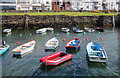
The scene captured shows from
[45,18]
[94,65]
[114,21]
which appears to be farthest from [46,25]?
[94,65]

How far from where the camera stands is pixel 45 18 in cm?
7462

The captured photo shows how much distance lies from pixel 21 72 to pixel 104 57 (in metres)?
15.0

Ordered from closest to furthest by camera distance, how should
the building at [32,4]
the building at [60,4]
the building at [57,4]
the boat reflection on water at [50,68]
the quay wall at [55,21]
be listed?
1. the boat reflection on water at [50,68]
2. the quay wall at [55,21]
3. the building at [32,4]
4. the building at [57,4]
5. the building at [60,4]

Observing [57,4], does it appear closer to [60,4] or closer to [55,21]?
[60,4]

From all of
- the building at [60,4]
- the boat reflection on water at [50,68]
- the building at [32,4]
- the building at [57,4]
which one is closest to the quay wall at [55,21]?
the building at [32,4]

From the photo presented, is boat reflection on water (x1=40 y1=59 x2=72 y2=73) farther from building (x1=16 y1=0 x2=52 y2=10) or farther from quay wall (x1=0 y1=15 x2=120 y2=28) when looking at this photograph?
building (x1=16 y1=0 x2=52 y2=10)

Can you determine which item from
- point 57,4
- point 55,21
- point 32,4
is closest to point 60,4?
point 57,4

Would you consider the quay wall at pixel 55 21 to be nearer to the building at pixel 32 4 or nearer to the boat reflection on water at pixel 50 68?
the building at pixel 32 4

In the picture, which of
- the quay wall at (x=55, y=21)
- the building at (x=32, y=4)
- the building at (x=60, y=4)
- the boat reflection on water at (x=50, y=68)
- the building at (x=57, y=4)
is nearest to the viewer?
the boat reflection on water at (x=50, y=68)

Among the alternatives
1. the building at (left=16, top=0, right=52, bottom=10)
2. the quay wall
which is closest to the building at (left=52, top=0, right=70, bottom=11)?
the building at (left=16, top=0, right=52, bottom=10)

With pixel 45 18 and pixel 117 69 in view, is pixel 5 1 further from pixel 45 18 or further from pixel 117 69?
pixel 117 69

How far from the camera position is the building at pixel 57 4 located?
9969cm

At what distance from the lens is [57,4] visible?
108m

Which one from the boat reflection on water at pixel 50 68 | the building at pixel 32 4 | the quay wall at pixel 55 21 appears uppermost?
the building at pixel 32 4
